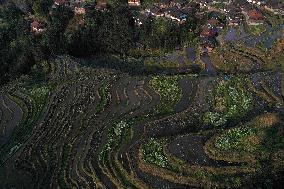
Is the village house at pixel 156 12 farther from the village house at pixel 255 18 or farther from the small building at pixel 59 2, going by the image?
the small building at pixel 59 2

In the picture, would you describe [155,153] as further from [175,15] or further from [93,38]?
[175,15]

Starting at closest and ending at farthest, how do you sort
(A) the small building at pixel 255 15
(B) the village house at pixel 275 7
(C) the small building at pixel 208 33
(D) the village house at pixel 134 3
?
(C) the small building at pixel 208 33 → (A) the small building at pixel 255 15 → (B) the village house at pixel 275 7 → (D) the village house at pixel 134 3

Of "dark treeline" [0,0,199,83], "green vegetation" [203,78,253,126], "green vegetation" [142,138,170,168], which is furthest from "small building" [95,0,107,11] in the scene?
"green vegetation" [142,138,170,168]

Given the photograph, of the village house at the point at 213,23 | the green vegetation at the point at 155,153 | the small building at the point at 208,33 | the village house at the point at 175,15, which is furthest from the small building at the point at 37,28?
the green vegetation at the point at 155,153

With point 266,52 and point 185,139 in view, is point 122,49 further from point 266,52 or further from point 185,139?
point 185,139

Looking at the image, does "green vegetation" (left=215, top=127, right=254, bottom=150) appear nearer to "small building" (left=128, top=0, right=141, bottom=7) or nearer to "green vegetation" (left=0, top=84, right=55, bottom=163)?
"green vegetation" (left=0, top=84, right=55, bottom=163)

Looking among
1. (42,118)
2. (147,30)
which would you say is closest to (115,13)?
(147,30)

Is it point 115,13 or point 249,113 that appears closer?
point 249,113
